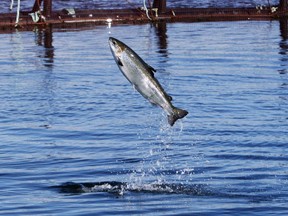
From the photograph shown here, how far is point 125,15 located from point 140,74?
22546 millimetres

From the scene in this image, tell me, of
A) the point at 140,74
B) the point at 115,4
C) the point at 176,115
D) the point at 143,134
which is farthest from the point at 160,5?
the point at 140,74

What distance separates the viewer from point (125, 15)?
3262 cm

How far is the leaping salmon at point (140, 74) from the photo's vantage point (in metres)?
10.0

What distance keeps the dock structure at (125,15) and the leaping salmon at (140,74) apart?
19.9 meters

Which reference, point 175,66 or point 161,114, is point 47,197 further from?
point 175,66

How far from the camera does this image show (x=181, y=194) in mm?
11969

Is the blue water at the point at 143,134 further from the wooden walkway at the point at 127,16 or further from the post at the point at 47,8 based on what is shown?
the post at the point at 47,8

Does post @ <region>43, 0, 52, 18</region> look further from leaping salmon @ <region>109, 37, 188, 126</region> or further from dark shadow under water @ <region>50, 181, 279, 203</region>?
leaping salmon @ <region>109, 37, 188, 126</region>

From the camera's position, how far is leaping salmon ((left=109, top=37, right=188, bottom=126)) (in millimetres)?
10000

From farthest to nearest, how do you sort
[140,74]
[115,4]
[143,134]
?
[115,4] → [143,134] → [140,74]

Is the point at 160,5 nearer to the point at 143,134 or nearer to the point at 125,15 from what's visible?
the point at 125,15

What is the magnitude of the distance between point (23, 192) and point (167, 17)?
21840 millimetres

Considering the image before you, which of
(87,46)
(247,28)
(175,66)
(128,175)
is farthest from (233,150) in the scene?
(247,28)

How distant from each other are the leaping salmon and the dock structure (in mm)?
19948
